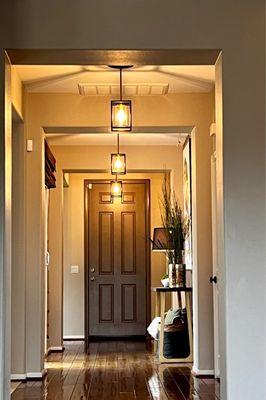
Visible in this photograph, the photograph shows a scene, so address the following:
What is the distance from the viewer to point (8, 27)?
4066 millimetres

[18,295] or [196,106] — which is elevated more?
[196,106]

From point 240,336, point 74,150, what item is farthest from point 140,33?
point 74,150

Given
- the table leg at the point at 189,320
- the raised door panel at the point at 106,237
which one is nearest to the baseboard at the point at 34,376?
the table leg at the point at 189,320

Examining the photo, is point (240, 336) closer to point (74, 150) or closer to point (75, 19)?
point (75, 19)

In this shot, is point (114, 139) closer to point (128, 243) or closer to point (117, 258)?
point (128, 243)

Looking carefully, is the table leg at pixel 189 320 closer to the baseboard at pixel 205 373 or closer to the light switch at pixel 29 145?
the baseboard at pixel 205 373

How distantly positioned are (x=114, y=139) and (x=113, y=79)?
7.75 feet

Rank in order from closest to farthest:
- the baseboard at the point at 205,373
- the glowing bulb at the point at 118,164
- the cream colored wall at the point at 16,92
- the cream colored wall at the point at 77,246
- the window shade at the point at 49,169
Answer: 1. the cream colored wall at the point at 16,92
2. the baseboard at the point at 205,373
3. the window shade at the point at 49,169
4. the glowing bulb at the point at 118,164
5. the cream colored wall at the point at 77,246

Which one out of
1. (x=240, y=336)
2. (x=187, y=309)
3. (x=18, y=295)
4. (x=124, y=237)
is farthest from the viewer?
(x=124, y=237)

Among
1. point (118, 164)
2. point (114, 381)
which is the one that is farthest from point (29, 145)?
point (114, 381)

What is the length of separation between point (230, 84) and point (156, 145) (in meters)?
4.72

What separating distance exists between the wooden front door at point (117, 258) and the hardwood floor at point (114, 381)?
187cm

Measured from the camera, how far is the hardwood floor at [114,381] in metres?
5.65

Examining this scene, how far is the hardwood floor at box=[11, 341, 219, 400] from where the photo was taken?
18.5ft
